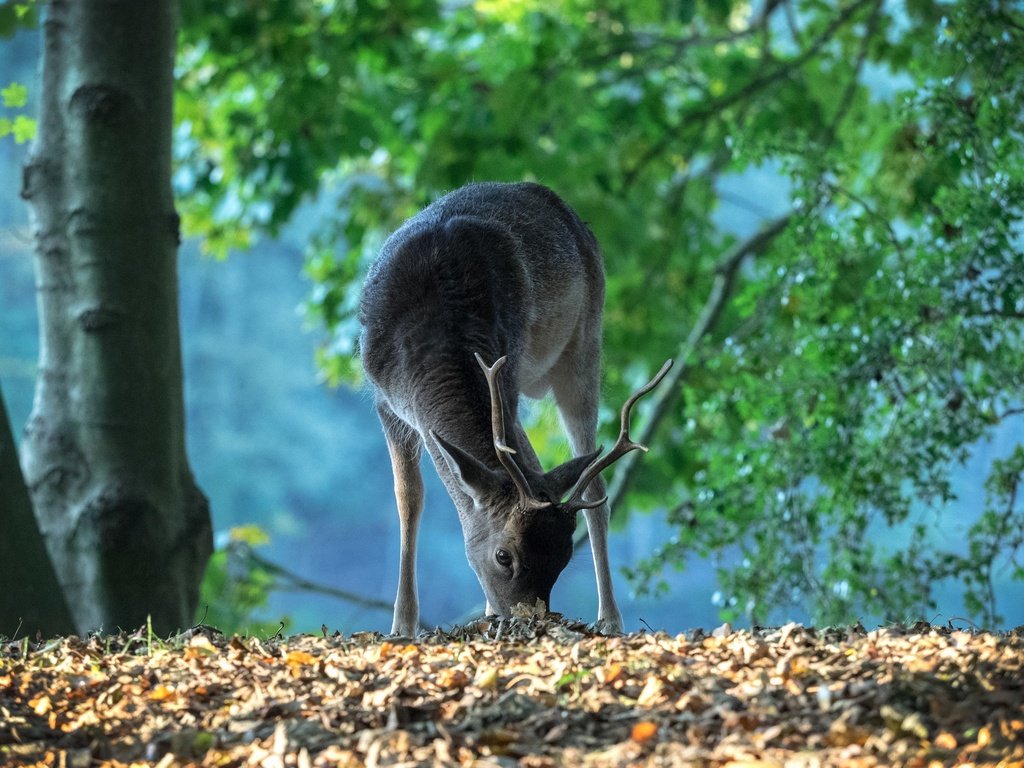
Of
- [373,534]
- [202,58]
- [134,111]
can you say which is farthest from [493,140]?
[373,534]

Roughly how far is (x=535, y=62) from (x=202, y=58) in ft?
9.97

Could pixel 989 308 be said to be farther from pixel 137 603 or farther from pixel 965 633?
pixel 137 603

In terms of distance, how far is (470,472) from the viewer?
596 cm

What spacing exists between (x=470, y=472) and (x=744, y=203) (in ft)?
33.0

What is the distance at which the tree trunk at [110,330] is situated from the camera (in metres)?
7.02

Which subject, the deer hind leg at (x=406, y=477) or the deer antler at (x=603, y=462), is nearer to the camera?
the deer antler at (x=603, y=462)

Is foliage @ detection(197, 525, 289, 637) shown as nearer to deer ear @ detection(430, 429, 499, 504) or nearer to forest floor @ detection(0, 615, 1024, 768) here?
deer ear @ detection(430, 429, 499, 504)

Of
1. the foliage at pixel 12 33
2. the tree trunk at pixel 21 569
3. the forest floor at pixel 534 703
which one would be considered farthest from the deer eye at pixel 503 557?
the foliage at pixel 12 33

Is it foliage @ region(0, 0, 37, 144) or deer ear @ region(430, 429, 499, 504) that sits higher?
foliage @ region(0, 0, 37, 144)

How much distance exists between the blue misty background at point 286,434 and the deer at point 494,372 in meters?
24.1

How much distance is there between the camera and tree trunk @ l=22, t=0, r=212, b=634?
7020 mm

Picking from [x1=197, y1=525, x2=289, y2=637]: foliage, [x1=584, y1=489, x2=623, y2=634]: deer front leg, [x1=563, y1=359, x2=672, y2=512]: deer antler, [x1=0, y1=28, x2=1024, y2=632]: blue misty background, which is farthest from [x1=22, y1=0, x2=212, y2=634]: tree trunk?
[x1=0, y1=28, x2=1024, y2=632]: blue misty background

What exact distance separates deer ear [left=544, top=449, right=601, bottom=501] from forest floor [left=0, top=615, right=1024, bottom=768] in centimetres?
130

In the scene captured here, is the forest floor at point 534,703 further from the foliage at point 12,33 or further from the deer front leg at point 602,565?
the foliage at point 12,33
